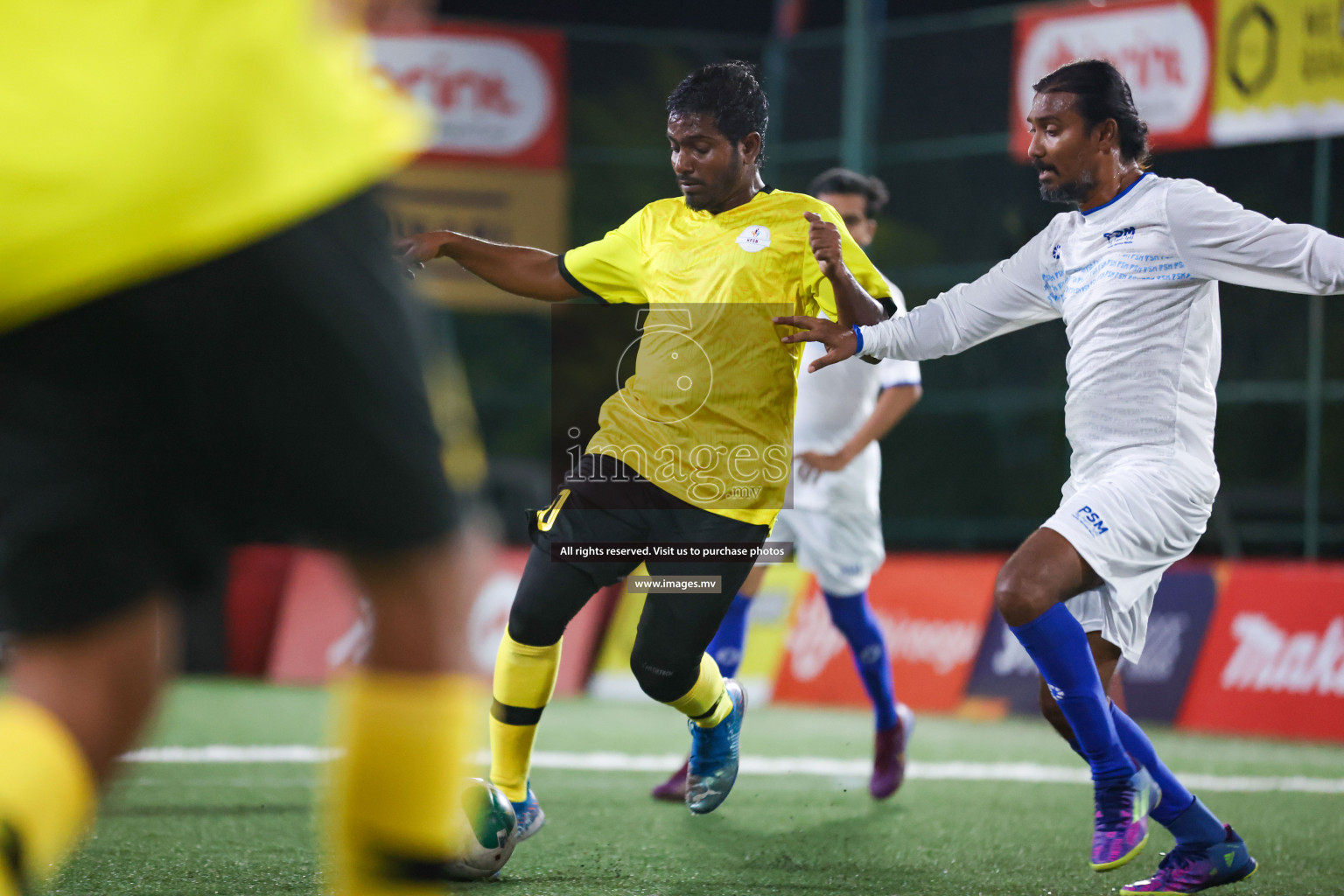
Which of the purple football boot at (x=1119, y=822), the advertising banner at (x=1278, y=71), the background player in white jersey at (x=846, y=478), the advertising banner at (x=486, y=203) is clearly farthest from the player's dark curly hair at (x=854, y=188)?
the advertising banner at (x=486, y=203)

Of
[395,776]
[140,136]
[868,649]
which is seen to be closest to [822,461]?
[868,649]

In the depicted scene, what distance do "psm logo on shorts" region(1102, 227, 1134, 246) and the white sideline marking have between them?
121 inches

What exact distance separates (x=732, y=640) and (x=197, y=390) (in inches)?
193

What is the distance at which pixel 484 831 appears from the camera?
406cm

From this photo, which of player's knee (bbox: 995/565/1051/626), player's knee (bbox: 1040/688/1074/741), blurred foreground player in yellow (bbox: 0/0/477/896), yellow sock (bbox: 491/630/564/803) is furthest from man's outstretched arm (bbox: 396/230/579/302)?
blurred foreground player in yellow (bbox: 0/0/477/896)

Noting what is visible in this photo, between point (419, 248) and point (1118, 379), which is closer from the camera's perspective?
point (1118, 379)

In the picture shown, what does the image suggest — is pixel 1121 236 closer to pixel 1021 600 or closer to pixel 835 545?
pixel 1021 600

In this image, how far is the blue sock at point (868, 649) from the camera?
250 inches

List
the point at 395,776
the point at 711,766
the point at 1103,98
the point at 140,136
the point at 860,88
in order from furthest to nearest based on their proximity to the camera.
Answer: the point at 860,88
the point at 711,766
the point at 1103,98
the point at 395,776
the point at 140,136

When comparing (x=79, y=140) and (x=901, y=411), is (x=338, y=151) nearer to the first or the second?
(x=79, y=140)

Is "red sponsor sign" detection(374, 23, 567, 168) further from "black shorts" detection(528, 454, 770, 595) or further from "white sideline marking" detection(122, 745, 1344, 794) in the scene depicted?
"black shorts" detection(528, 454, 770, 595)

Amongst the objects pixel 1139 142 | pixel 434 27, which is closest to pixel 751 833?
pixel 1139 142

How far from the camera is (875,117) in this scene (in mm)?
15422

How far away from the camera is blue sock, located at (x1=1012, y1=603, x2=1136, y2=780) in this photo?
4.02 metres
